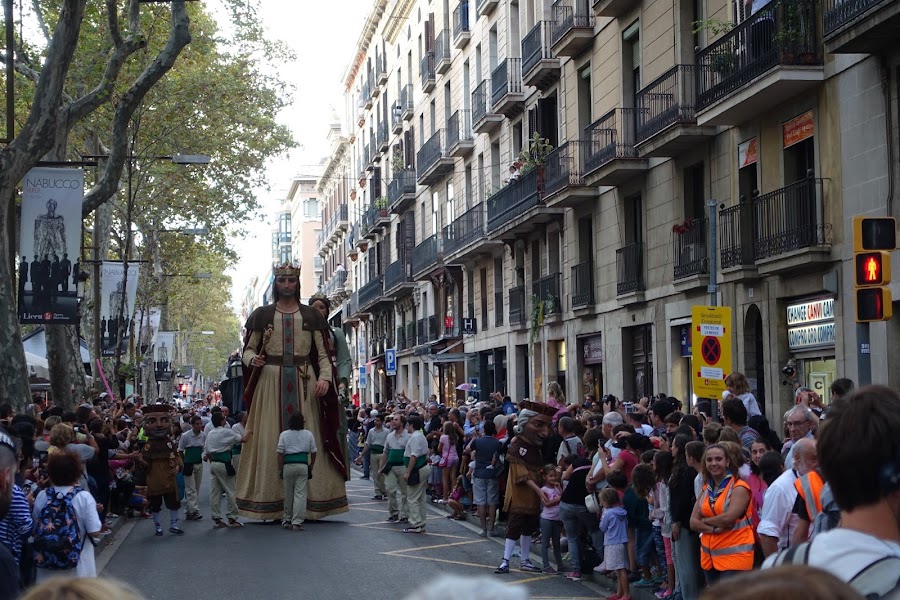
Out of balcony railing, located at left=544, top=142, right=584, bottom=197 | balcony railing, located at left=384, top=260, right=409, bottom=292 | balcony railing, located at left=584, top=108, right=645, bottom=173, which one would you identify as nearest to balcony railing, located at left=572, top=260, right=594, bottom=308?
balcony railing, located at left=544, top=142, right=584, bottom=197

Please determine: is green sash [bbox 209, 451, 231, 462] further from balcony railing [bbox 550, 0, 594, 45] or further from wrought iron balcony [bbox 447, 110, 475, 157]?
wrought iron balcony [bbox 447, 110, 475, 157]

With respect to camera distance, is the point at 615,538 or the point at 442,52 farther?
the point at 442,52

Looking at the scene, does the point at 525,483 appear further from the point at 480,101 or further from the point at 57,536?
the point at 480,101

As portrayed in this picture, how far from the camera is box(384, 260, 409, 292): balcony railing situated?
51.4m

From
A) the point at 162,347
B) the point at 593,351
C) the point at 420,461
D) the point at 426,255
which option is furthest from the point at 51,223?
the point at 162,347

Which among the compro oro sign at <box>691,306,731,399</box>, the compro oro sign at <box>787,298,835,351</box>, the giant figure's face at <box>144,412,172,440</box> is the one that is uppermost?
the compro oro sign at <box>787,298,835,351</box>

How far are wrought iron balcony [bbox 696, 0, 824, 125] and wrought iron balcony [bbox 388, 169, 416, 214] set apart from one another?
29.3 metres

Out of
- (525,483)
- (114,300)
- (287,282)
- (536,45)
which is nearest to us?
(525,483)

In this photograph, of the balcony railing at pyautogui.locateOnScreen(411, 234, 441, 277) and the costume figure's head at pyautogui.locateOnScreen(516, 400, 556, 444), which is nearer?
the costume figure's head at pyautogui.locateOnScreen(516, 400, 556, 444)

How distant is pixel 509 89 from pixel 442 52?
9.78 m

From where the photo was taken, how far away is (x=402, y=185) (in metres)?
51.3

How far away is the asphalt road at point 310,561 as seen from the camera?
42.8 ft

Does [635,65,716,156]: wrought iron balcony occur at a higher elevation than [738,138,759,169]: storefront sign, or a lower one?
higher

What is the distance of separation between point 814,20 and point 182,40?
8.62m
